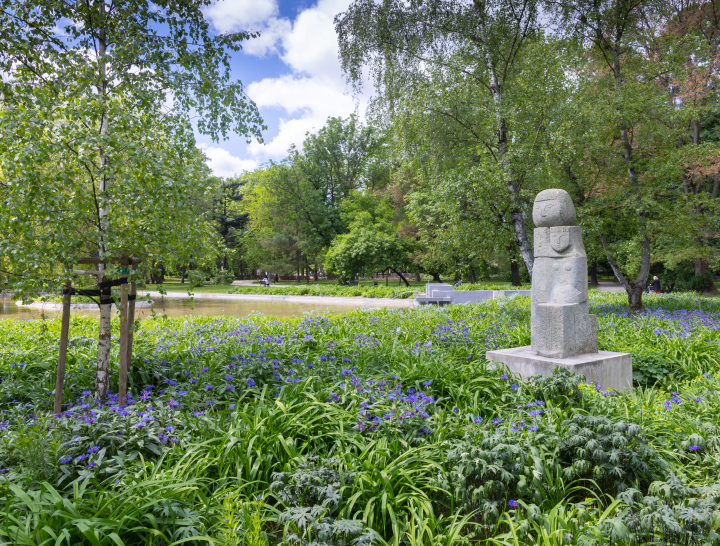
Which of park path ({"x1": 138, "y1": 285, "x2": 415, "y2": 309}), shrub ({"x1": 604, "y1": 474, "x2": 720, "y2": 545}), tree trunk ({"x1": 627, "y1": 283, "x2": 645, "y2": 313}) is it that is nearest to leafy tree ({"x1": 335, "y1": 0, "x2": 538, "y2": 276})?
tree trunk ({"x1": 627, "y1": 283, "x2": 645, "y2": 313})

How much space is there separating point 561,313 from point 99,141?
15.9 feet

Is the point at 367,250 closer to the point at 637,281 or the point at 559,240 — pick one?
the point at 637,281

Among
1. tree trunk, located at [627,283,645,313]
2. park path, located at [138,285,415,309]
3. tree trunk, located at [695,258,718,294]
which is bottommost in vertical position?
park path, located at [138,285,415,309]

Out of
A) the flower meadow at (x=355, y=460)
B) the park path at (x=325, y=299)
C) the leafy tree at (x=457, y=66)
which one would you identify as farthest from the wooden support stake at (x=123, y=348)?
the park path at (x=325, y=299)

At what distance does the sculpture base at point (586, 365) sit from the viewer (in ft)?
15.5

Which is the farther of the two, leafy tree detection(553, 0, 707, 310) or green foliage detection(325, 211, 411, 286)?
green foliage detection(325, 211, 411, 286)

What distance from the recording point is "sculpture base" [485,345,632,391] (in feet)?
15.5

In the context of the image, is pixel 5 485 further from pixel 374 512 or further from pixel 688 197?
pixel 688 197

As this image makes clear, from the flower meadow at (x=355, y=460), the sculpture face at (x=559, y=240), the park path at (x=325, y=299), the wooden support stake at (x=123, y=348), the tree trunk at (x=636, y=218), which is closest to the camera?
the flower meadow at (x=355, y=460)

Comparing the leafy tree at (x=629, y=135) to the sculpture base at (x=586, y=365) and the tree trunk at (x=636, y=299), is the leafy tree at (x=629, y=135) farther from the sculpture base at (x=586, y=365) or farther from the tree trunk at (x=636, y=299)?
the sculpture base at (x=586, y=365)

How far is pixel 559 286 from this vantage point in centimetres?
521

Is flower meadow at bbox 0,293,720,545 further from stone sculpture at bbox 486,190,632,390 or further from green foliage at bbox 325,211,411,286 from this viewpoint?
green foliage at bbox 325,211,411,286

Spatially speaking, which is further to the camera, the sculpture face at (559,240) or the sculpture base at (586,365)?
the sculpture face at (559,240)

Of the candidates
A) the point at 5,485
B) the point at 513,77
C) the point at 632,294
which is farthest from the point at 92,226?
the point at 632,294
